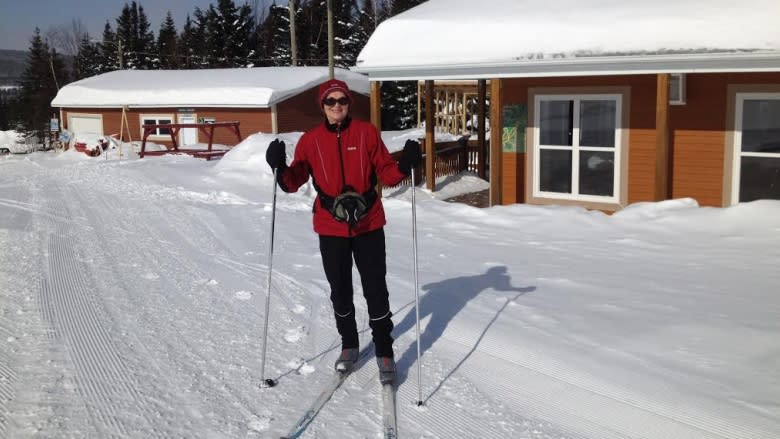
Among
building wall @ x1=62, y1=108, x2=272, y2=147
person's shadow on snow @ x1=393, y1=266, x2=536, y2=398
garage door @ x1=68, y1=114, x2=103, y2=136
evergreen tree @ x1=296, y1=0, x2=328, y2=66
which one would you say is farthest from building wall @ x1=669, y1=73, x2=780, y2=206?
evergreen tree @ x1=296, y1=0, x2=328, y2=66

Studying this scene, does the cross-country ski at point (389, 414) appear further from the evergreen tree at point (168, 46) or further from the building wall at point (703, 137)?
the evergreen tree at point (168, 46)

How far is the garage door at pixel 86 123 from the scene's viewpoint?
30.8 m

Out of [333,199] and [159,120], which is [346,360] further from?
[159,120]

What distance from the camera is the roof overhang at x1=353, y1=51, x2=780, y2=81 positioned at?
9109mm

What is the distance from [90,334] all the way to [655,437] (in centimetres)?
380

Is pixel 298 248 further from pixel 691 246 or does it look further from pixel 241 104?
pixel 241 104

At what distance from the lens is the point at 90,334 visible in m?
5.09

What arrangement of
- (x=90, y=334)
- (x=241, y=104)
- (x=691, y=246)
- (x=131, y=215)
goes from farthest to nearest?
(x=241, y=104) < (x=131, y=215) < (x=691, y=246) < (x=90, y=334)

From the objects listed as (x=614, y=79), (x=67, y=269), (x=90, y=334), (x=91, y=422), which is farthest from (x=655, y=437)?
(x=614, y=79)

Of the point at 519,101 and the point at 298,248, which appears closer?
the point at 298,248

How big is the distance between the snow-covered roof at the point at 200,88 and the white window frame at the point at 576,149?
1511 centimetres

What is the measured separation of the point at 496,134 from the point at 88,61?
53.7 metres

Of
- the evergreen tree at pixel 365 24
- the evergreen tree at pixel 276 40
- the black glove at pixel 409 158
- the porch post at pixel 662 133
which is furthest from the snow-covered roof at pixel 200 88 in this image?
the black glove at pixel 409 158

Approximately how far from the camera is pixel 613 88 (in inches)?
444
